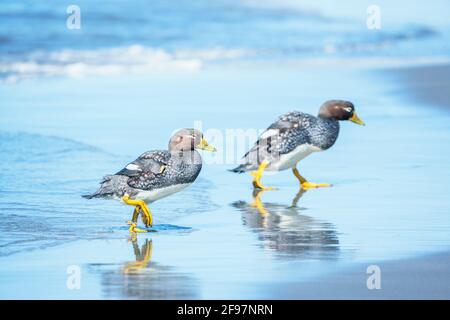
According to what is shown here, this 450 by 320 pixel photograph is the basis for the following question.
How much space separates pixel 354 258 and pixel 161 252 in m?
1.29

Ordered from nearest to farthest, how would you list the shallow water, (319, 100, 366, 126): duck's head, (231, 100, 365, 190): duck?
the shallow water
(231, 100, 365, 190): duck
(319, 100, 366, 126): duck's head

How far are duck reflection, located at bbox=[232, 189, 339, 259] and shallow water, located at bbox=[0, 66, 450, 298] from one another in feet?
0.05

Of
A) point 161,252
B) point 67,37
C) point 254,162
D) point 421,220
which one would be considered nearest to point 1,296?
point 161,252

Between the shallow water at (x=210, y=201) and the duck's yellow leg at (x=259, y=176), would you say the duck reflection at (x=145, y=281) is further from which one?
the duck's yellow leg at (x=259, y=176)

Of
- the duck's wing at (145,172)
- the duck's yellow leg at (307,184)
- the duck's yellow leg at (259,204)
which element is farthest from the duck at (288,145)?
the duck's wing at (145,172)

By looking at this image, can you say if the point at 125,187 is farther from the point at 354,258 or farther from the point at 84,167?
the point at 84,167

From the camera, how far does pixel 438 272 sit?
7.48 m

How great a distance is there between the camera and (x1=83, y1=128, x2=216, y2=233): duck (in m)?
8.89

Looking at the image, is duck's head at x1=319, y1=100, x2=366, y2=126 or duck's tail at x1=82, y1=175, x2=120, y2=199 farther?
duck's head at x1=319, y1=100, x2=366, y2=126

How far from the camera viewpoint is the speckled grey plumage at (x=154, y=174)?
29.2ft

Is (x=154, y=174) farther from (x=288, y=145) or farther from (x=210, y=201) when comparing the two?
(x=288, y=145)

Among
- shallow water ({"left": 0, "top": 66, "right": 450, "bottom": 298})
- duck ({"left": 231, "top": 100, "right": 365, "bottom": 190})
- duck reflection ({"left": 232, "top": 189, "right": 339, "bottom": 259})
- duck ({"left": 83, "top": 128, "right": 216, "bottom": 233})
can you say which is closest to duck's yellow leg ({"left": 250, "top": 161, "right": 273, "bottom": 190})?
duck ({"left": 231, "top": 100, "right": 365, "bottom": 190})

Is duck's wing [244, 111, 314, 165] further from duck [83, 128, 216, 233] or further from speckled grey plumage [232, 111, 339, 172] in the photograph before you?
duck [83, 128, 216, 233]

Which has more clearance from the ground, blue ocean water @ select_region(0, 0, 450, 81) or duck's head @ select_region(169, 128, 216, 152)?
blue ocean water @ select_region(0, 0, 450, 81)
